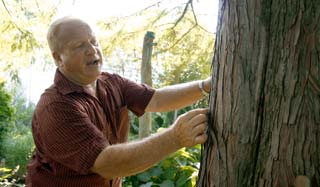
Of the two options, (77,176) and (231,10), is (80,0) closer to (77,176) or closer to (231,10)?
(77,176)

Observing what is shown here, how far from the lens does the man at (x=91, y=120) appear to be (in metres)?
1.54

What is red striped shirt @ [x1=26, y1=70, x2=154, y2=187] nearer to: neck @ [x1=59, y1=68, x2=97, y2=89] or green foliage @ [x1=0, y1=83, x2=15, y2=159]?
neck @ [x1=59, y1=68, x2=97, y2=89]

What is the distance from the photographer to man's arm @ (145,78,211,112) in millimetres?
Result: 2078

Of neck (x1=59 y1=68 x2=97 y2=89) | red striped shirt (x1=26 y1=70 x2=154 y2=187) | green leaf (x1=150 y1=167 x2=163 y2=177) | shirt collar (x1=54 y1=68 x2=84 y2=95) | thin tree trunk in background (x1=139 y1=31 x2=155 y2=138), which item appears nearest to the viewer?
red striped shirt (x1=26 y1=70 x2=154 y2=187)

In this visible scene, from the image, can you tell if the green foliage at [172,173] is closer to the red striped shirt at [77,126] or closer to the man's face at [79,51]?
the red striped shirt at [77,126]

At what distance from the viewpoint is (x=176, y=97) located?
217 cm

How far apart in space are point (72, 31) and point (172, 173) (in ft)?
6.54

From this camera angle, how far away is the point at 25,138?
297 inches

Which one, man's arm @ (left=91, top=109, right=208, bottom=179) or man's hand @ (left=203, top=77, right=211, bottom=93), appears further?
man's hand @ (left=203, top=77, right=211, bottom=93)

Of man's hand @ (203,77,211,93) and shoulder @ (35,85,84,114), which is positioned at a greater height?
man's hand @ (203,77,211,93)

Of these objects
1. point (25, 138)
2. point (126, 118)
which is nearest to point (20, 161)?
point (25, 138)

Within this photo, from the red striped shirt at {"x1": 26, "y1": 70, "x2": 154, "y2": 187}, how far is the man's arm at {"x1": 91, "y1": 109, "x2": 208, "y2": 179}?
0.06 metres

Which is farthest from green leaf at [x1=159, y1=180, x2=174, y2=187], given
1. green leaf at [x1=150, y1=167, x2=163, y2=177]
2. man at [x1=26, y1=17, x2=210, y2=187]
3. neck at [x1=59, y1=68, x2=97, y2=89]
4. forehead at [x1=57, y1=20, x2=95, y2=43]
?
forehead at [x1=57, y1=20, x2=95, y2=43]

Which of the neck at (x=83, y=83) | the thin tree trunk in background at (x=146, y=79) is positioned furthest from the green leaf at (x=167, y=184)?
the neck at (x=83, y=83)
